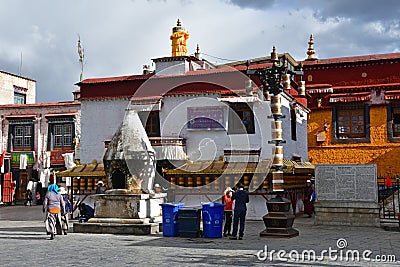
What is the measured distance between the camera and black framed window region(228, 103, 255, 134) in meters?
21.9

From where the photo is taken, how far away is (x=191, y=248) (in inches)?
490

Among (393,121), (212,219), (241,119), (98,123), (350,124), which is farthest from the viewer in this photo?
(350,124)

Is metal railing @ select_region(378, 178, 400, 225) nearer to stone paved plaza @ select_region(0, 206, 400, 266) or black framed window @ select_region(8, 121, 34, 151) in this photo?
stone paved plaza @ select_region(0, 206, 400, 266)

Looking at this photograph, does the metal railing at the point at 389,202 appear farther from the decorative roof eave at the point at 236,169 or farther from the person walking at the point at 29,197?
the person walking at the point at 29,197

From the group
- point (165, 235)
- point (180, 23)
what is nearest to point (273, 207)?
point (165, 235)

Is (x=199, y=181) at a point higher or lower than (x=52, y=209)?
higher

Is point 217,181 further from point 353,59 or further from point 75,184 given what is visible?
point 353,59

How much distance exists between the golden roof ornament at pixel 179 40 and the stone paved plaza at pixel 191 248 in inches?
497

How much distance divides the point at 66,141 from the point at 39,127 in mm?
2060

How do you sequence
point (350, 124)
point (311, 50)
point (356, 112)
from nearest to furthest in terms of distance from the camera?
point (356, 112)
point (350, 124)
point (311, 50)

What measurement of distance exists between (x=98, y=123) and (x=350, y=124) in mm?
12894

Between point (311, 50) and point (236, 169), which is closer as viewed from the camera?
point (236, 169)

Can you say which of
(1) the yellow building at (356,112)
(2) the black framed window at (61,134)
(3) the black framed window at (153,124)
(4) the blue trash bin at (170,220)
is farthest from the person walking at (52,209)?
(2) the black framed window at (61,134)

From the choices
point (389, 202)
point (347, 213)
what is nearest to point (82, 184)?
point (347, 213)
